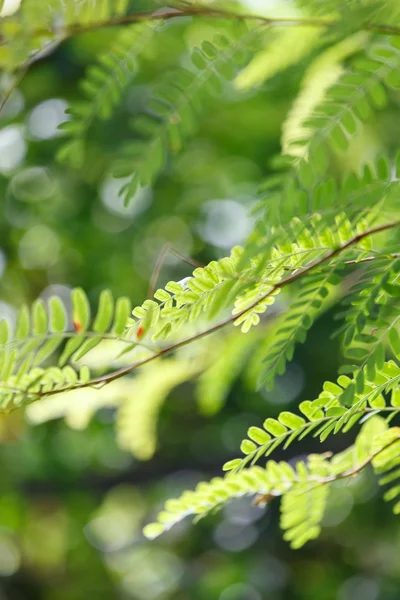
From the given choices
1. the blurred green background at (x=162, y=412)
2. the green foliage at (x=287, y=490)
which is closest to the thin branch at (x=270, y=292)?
the green foliage at (x=287, y=490)

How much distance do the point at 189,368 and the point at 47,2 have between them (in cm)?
83

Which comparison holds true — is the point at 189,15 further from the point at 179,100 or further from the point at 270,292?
the point at 270,292

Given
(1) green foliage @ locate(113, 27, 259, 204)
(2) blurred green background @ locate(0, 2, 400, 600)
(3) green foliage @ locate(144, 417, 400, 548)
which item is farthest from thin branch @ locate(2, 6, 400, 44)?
(2) blurred green background @ locate(0, 2, 400, 600)

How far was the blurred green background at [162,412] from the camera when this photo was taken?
7.08 ft

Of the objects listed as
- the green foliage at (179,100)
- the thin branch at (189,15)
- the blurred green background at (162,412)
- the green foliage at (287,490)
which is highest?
the thin branch at (189,15)

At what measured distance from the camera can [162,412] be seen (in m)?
2.40

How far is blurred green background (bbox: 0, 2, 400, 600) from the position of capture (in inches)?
85.0

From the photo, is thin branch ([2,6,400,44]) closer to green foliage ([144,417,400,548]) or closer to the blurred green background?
green foliage ([144,417,400,548])

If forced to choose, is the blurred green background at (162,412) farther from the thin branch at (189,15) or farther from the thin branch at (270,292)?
the thin branch at (270,292)

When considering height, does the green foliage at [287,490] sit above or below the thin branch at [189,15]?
below

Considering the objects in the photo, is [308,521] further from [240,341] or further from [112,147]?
[112,147]

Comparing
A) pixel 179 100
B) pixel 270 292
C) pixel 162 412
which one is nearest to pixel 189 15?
pixel 179 100

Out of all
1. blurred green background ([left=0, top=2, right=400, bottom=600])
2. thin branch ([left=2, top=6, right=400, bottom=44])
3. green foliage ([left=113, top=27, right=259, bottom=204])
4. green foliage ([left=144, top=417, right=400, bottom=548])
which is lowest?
blurred green background ([left=0, top=2, right=400, bottom=600])

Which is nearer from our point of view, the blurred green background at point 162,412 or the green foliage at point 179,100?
the green foliage at point 179,100
